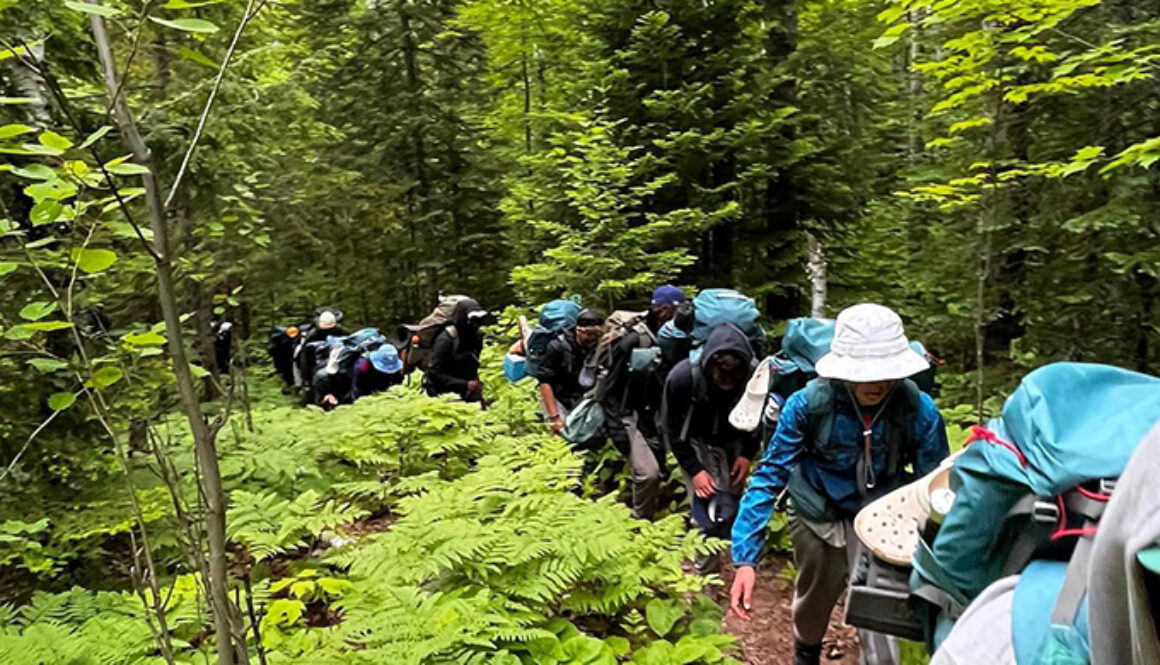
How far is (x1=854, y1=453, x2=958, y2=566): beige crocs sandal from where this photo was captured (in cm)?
256

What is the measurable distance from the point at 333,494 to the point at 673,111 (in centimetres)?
703

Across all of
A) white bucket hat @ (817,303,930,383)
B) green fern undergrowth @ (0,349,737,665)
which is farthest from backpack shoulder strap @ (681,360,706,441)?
white bucket hat @ (817,303,930,383)

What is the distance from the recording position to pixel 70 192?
170cm

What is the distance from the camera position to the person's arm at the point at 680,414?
212 inches

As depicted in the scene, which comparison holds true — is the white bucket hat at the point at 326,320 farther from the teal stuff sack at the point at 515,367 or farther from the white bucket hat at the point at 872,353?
the white bucket hat at the point at 872,353

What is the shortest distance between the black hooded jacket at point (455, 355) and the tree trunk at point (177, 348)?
286 inches

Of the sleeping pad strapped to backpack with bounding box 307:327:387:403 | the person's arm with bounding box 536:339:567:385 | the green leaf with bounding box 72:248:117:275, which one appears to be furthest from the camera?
the sleeping pad strapped to backpack with bounding box 307:327:387:403

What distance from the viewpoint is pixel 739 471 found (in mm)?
5441

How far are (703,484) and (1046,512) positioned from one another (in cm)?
404

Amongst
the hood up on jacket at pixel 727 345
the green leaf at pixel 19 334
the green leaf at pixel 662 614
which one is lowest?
the green leaf at pixel 662 614

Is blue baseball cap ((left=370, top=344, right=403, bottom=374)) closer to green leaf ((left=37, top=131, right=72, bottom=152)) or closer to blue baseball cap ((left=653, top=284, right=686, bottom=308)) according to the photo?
blue baseball cap ((left=653, top=284, right=686, bottom=308))

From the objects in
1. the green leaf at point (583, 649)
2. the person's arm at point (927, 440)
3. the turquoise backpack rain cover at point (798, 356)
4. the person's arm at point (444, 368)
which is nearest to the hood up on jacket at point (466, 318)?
the person's arm at point (444, 368)

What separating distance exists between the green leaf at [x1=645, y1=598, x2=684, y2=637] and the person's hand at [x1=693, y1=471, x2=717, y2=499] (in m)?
1.02

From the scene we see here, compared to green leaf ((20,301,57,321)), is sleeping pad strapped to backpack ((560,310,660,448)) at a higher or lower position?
lower
